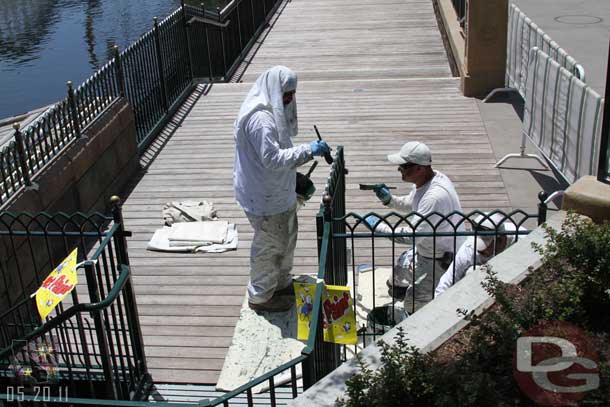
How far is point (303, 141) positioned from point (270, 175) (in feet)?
13.0

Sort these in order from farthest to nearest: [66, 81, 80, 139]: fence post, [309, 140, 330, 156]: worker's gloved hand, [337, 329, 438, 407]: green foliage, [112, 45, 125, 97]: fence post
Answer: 1. [112, 45, 125, 97]: fence post
2. [66, 81, 80, 139]: fence post
3. [309, 140, 330, 156]: worker's gloved hand
4. [337, 329, 438, 407]: green foliage

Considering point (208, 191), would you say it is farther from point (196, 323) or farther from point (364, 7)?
point (364, 7)

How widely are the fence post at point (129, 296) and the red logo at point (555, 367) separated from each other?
2.49 metres

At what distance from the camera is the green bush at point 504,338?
311cm

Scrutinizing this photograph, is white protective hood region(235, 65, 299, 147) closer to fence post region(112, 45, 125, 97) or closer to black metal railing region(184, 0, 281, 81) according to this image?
fence post region(112, 45, 125, 97)

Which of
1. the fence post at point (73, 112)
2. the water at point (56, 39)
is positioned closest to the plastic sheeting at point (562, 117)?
the fence post at point (73, 112)

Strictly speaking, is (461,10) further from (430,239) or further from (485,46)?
(430,239)

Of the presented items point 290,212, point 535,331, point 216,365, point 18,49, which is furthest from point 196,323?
point 18,49

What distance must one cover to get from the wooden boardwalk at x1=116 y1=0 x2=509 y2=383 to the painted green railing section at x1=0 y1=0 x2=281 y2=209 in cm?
36

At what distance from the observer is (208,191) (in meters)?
8.02

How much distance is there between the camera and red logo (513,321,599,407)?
3.21 m

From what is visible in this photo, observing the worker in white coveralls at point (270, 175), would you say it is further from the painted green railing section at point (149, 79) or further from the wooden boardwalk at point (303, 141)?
the painted green railing section at point (149, 79)

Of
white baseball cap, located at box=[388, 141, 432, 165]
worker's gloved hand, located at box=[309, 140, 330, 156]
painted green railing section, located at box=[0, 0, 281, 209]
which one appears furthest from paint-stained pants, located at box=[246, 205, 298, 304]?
painted green railing section, located at box=[0, 0, 281, 209]

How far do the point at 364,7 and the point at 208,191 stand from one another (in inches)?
433
